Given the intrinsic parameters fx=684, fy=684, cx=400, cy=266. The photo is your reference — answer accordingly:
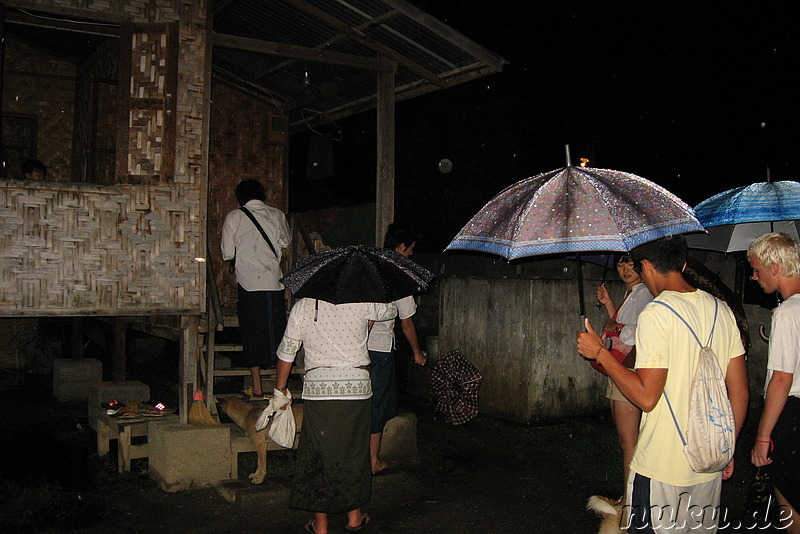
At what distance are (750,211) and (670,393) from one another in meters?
2.48

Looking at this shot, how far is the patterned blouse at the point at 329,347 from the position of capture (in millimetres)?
4910

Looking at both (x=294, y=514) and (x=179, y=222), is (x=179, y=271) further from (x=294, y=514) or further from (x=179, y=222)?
(x=294, y=514)

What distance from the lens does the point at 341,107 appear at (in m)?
10.6

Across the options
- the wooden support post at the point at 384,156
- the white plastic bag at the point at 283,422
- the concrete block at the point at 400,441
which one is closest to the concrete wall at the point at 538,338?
the wooden support post at the point at 384,156

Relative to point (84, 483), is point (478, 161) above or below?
above

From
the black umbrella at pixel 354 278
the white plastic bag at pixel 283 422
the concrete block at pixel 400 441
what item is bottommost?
the concrete block at pixel 400 441

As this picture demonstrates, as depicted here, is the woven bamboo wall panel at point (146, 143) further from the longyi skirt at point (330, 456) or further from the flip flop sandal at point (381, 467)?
the flip flop sandal at point (381, 467)

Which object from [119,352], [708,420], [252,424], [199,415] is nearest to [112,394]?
[119,352]

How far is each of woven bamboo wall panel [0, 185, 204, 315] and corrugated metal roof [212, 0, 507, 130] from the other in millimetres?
1960

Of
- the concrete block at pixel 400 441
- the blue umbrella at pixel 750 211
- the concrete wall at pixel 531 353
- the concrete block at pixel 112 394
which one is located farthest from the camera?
the concrete wall at pixel 531 353

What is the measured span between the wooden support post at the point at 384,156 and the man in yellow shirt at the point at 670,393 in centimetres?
504

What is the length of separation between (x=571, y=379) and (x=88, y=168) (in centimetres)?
753

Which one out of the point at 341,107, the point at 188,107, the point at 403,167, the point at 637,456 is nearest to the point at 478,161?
the point at 403,167

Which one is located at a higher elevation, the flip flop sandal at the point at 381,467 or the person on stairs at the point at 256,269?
the person on stairs at the point at 256,269
